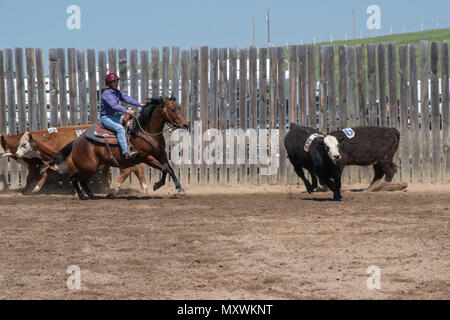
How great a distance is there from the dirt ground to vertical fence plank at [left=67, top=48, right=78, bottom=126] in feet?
Result: 9.62

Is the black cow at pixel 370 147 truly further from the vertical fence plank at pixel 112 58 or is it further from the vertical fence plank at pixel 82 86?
the vertical fence plank at pixel 82 86

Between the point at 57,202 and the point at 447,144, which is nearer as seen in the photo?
the point at 57,202

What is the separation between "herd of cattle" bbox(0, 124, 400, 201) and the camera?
13.1m

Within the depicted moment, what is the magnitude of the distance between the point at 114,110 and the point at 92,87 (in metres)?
2.66

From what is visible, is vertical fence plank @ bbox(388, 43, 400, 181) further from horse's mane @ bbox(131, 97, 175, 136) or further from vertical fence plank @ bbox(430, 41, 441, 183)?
horse's mane @ bbox(131, 97, 175, 136)

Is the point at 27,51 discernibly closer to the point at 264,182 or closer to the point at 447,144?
the point at 264,182

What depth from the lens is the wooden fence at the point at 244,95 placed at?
15688mm

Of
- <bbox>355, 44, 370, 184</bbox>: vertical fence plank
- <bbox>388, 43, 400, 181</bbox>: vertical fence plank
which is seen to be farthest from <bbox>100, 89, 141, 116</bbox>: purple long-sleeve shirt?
<bbox>388, 43, 400, 181</bbox>: vertical fence plank

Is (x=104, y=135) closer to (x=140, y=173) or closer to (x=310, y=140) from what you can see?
(x=140, y=173)

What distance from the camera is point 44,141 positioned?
14570mm
